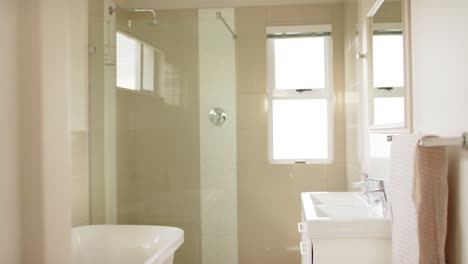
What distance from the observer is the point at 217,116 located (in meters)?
2.90

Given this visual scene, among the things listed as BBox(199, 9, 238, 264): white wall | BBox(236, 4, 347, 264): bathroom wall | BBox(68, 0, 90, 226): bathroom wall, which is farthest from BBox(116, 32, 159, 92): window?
BBox(236, 4, 347, 264): bathroom wall

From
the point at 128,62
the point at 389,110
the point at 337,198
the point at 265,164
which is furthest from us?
the point at 265,164

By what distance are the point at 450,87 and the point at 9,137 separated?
3.93 feet

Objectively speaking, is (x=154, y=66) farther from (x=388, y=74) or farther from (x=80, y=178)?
(x=388, y=74)

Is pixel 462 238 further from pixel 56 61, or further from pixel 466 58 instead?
pixel 56 61

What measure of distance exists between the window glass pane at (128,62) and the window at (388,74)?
5.70ft

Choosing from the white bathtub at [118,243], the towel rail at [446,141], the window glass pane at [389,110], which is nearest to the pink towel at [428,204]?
the towel rail at [446,141]

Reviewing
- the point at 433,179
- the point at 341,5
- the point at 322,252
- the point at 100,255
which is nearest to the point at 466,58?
the point at 433,179

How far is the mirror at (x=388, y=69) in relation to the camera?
5.47ft

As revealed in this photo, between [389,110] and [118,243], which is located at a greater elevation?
[389,110]

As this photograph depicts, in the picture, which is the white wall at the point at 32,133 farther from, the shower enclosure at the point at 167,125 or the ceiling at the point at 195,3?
the ceiling at the point at 195,3

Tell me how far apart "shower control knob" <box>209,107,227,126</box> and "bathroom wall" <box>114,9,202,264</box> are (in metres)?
0.11

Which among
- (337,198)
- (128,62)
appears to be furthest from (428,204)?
(128,62)

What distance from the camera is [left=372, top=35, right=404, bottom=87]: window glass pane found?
1718mm
